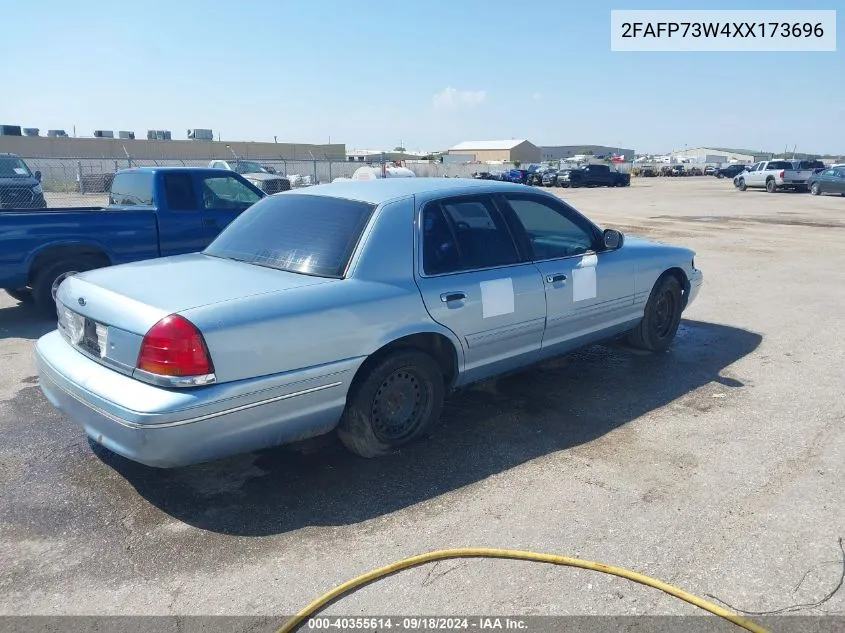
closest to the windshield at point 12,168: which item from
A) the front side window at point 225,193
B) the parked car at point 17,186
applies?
the parked car at point 17,186

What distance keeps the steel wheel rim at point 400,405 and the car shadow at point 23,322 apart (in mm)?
4564

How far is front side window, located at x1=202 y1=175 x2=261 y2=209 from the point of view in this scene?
8250 millimetres

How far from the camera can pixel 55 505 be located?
3.45 m

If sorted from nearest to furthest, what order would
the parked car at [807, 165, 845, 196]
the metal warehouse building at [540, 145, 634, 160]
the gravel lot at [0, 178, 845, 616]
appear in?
the gravel lot at [0, 178, 845, 616], the parked car at [807, 165, 845, 196], the metal warehouse building at [540, 145, 634, 160]

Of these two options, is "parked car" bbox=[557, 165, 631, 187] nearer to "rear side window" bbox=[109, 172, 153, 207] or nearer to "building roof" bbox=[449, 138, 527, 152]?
"rear side window" bbox=[109, 172, 153, 207]

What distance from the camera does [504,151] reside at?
360ft

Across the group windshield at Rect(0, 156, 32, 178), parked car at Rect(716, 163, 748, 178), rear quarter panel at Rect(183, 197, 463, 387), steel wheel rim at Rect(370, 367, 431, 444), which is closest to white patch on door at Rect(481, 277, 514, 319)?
rear quarter panel at Rect(183, 197, 463, 387)

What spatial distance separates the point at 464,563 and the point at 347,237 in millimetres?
1902

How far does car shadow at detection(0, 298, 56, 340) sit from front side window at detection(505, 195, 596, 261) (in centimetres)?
505

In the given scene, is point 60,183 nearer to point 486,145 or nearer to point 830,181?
point 830,181

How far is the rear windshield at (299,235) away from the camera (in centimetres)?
380

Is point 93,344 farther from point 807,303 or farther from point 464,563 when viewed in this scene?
point 807,303

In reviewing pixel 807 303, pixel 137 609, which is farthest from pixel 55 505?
pixel 807 303

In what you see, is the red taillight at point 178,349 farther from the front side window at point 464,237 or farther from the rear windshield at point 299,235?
the front side window at point 464,237
